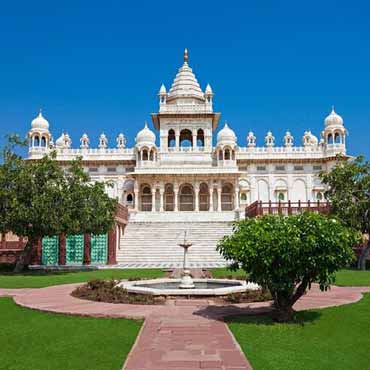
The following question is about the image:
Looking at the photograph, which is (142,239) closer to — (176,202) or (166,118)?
(176,202)

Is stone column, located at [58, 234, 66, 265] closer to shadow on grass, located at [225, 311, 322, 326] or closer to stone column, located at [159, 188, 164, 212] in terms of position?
stone column, located at [159, 188, 164, 212]

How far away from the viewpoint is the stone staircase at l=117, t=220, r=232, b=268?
1003 inches

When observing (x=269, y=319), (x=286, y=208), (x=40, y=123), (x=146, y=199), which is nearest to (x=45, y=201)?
(x=269, y=319)

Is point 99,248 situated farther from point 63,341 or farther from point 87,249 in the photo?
point 63,341

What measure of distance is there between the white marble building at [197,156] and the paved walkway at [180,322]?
32.0 m

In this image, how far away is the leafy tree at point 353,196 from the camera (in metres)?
21.6

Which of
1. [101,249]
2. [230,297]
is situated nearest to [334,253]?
[230,297]

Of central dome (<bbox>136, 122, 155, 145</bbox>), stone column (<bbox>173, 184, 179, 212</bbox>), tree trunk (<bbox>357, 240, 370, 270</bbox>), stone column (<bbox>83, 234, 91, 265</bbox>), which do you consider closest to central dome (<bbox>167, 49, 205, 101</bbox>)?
central dome (<bbox>136, 122, 155, 145</bbox>)

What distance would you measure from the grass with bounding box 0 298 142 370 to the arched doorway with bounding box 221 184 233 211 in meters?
36.1

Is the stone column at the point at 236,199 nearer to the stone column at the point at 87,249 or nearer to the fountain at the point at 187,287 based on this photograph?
the stone column at the point at 87,249

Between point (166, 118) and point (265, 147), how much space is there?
38.0 feet

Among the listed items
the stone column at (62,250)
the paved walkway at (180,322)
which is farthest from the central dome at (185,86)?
the paved walkway at (180,322)

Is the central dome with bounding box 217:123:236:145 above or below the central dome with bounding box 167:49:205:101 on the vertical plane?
below

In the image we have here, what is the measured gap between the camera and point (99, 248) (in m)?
25.5
